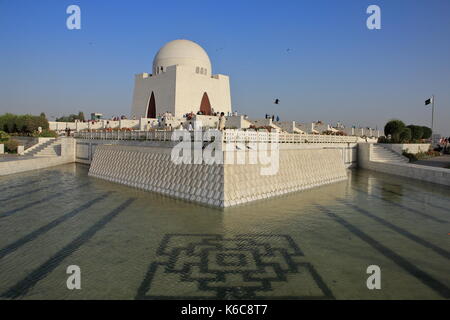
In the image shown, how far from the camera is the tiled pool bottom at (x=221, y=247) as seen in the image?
19.5 feet

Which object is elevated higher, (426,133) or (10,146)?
(426,133)

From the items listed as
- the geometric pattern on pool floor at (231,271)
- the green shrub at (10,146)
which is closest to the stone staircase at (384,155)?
the geometric pattern on pool floor at (231,271)

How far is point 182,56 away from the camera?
145 feet

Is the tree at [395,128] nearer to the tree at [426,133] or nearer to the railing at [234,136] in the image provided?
the railing at [234,136]

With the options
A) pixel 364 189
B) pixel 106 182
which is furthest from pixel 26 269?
pixel 364 189

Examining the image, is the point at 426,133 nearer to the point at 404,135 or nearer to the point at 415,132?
the point at 415,132

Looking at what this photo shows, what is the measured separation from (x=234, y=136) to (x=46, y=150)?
76.2 ft

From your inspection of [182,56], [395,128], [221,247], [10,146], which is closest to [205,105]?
[182,56]

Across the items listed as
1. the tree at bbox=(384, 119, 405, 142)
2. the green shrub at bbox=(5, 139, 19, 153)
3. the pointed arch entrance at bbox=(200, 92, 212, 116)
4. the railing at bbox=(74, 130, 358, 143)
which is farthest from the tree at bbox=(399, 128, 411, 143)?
the green shrub at bbox=(5, 139, 19, 153)

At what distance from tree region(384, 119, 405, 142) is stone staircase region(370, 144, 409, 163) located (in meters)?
3.34

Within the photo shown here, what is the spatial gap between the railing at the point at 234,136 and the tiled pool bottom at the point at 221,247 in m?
3.11

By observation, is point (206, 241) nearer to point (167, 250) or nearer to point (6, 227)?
point (167, 250)

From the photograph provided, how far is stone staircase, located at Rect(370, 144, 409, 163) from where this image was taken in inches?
1092

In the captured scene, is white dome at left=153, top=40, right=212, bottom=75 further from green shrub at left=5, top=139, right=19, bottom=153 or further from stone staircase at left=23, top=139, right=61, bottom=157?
green shrub at left=5, top=139, right=19, bottom=153
